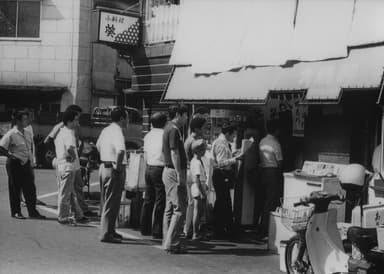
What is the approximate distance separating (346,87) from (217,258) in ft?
9.88

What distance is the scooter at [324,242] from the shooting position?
5660mm

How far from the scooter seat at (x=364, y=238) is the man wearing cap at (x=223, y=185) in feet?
11.3

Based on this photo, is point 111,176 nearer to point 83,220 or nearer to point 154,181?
point 154,181

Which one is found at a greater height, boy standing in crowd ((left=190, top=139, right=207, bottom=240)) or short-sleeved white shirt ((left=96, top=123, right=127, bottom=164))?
short-sleeved white shirt ((left=96, top=123, right=127, bottom=164))

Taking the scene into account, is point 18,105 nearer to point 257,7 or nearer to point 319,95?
point 257,7

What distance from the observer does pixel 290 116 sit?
9.83m

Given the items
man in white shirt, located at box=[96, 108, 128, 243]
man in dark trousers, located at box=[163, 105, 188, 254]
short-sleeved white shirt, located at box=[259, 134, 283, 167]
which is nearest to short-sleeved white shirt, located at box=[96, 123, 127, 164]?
man in white shirt, located at box=[96, 108, 128, 243]

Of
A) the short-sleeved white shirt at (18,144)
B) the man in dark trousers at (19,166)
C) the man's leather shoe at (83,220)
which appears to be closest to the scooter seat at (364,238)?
the man's leather shoe at (83,220)

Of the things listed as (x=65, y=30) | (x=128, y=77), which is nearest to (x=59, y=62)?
(x=65, y=30)

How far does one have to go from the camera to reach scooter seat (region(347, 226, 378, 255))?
5574 mm

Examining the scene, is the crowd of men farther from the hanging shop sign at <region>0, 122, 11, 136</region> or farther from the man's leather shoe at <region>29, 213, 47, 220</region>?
the hanging shop sign at <region>0, 122, 11, 136</region>

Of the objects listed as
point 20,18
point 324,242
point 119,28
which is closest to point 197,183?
point 324,242

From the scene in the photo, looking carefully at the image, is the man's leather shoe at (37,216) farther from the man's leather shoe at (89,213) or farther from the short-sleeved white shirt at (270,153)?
the short-sleeved white shirt at (270,153)

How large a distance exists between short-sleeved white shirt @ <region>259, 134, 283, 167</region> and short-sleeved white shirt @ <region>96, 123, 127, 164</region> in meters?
2.27
